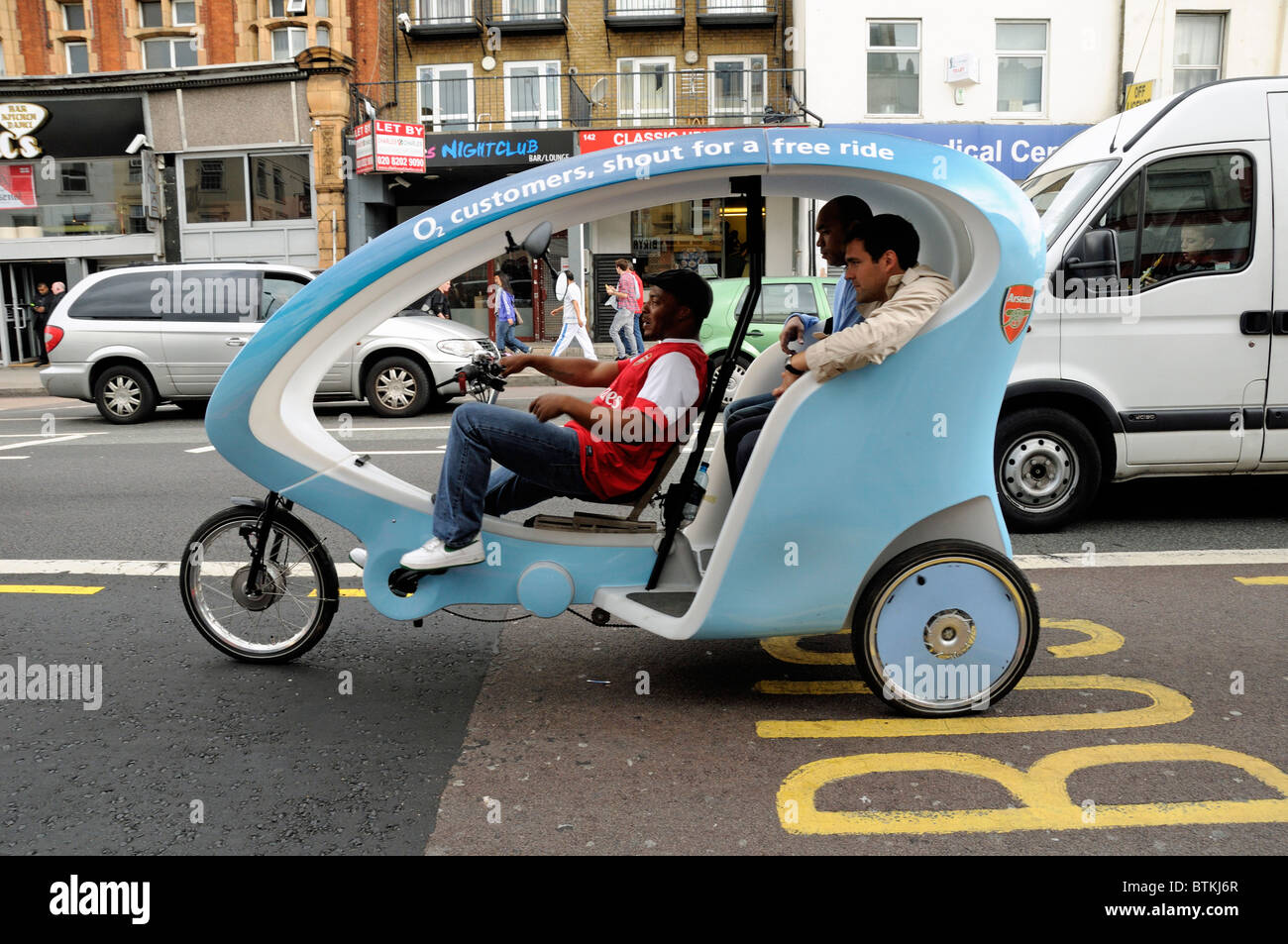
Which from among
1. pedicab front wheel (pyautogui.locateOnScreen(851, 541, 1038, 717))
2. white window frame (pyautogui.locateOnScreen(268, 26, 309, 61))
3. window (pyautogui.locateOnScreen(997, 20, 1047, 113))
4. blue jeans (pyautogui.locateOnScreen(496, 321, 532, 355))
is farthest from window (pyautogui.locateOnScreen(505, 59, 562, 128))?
pedicab front wheel (pyautogui.locateOnScreen(851, 541, 1038, 717))

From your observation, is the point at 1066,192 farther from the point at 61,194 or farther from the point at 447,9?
the point at 61,194

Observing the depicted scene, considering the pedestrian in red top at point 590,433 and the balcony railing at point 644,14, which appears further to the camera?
the balcony railing at point 644,14

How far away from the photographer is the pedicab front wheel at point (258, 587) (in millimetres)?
4078

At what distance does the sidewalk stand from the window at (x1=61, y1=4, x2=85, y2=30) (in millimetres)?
8248

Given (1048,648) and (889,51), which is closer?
(1048,648)

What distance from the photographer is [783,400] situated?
3406 mm

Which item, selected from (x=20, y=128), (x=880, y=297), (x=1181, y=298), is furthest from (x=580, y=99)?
(x=880, y=297)

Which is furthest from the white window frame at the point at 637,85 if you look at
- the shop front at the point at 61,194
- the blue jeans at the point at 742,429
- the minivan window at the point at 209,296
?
the blue jeans at the point at 742,429

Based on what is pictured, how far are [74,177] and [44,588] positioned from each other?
72.1 feet

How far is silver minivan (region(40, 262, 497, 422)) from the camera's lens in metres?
12.4

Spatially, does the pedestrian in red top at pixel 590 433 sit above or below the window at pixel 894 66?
below

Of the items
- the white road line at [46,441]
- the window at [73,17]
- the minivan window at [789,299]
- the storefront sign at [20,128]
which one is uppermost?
the window at [73,17]

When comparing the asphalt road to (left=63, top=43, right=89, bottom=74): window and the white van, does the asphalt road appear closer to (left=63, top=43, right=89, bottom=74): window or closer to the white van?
the white van

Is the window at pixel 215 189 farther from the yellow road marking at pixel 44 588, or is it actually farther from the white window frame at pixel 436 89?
the yellow road marking at pixel 44 588
